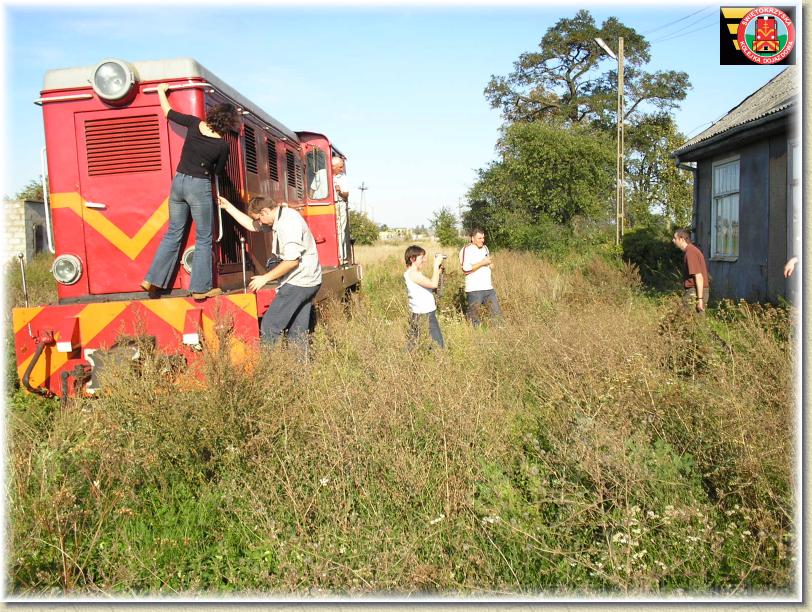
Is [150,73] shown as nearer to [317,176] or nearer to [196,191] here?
[196,191]

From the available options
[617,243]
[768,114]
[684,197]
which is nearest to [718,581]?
[768,114]

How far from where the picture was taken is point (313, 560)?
324cm

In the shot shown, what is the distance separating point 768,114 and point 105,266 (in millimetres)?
9895

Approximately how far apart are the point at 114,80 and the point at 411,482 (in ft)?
15.1

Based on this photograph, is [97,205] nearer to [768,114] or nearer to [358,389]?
[358,389]

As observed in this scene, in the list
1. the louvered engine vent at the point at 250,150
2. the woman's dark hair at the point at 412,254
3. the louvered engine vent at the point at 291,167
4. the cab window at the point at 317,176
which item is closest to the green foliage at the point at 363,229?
the cab window at the point at 317,176

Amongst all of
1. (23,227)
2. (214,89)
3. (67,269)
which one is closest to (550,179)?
(23,227)

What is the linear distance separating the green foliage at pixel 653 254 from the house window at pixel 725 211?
5.67 feet

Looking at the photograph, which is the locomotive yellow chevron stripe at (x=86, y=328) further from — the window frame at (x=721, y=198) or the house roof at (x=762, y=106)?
the window frame at (x=721, y=198)

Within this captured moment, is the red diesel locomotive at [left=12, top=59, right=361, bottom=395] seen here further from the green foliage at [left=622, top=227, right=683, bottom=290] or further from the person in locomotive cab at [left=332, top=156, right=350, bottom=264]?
the green foliage at [left=622, top=227, right=683, bottom=290]

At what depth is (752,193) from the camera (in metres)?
12.0

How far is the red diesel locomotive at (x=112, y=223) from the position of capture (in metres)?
5.71

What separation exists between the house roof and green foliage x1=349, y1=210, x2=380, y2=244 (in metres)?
29.3

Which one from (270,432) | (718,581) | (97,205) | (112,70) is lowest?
(718,581)
